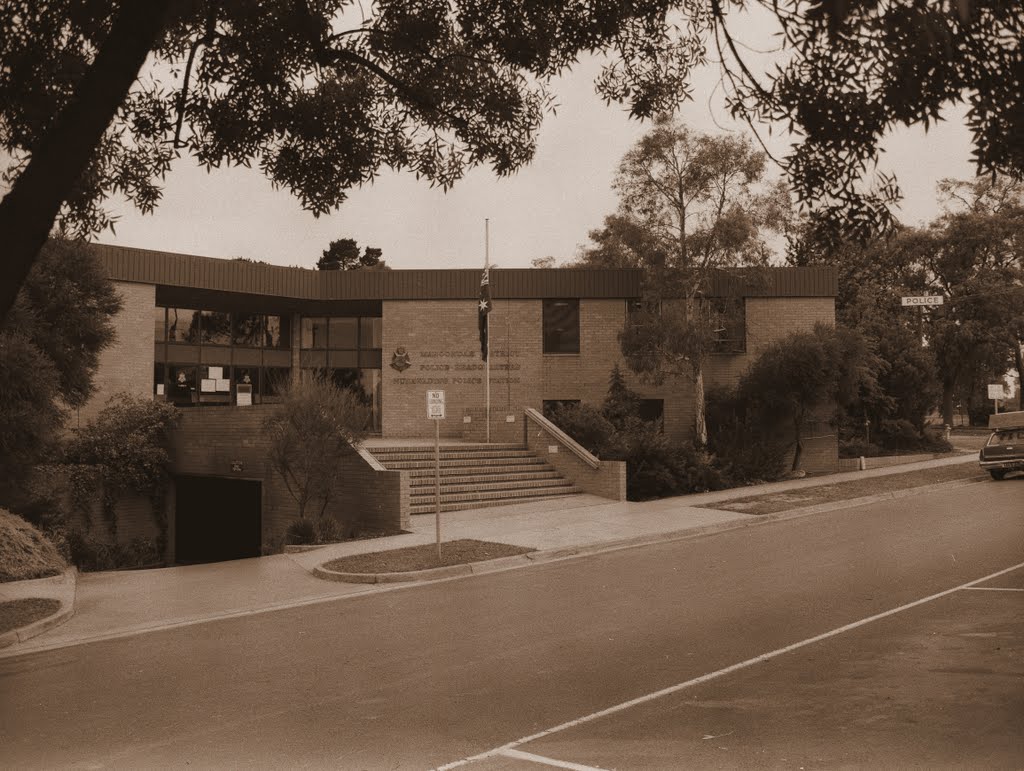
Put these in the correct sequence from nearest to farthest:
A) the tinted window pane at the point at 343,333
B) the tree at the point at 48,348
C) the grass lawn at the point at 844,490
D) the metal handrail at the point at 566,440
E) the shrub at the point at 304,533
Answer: the tree at the point at 48,348
the shrub at the point at 304,533
the grass lawn at the point at 844,490
the metal handrail at the point at 566,440
the tinted window pane at the point at 343,333

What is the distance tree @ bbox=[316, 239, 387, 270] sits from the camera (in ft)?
218

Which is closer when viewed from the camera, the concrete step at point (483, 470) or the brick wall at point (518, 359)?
the concrete step at point (483, 470)

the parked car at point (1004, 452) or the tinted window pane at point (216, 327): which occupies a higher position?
the tinted window pane at point (216, 327)

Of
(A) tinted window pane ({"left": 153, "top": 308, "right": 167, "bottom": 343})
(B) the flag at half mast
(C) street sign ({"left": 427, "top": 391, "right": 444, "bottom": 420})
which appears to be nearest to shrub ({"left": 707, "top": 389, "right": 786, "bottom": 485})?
(B) the flag at half mast

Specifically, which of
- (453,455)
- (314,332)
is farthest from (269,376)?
(453,455)

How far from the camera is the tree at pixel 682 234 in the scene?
2675 centimetres

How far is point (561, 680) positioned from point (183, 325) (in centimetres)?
2668

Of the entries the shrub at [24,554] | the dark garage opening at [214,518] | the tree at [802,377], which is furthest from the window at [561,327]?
the shrub at [24,554]

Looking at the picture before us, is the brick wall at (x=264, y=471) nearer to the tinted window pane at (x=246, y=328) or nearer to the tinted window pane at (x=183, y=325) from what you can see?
the tinted window pane at (x=183, y=325)

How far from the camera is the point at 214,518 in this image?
994 inches

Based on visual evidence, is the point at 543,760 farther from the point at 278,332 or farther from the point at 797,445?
the point at 278,332

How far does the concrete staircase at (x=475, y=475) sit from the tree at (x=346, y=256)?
43251 millimetres

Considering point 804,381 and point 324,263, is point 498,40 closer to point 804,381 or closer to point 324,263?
point 804,381

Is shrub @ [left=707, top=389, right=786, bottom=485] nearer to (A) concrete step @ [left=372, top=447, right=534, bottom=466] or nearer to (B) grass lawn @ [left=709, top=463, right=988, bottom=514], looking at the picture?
(B) grass lawn @ [left=709, top=463, right=988, bottom=514]
